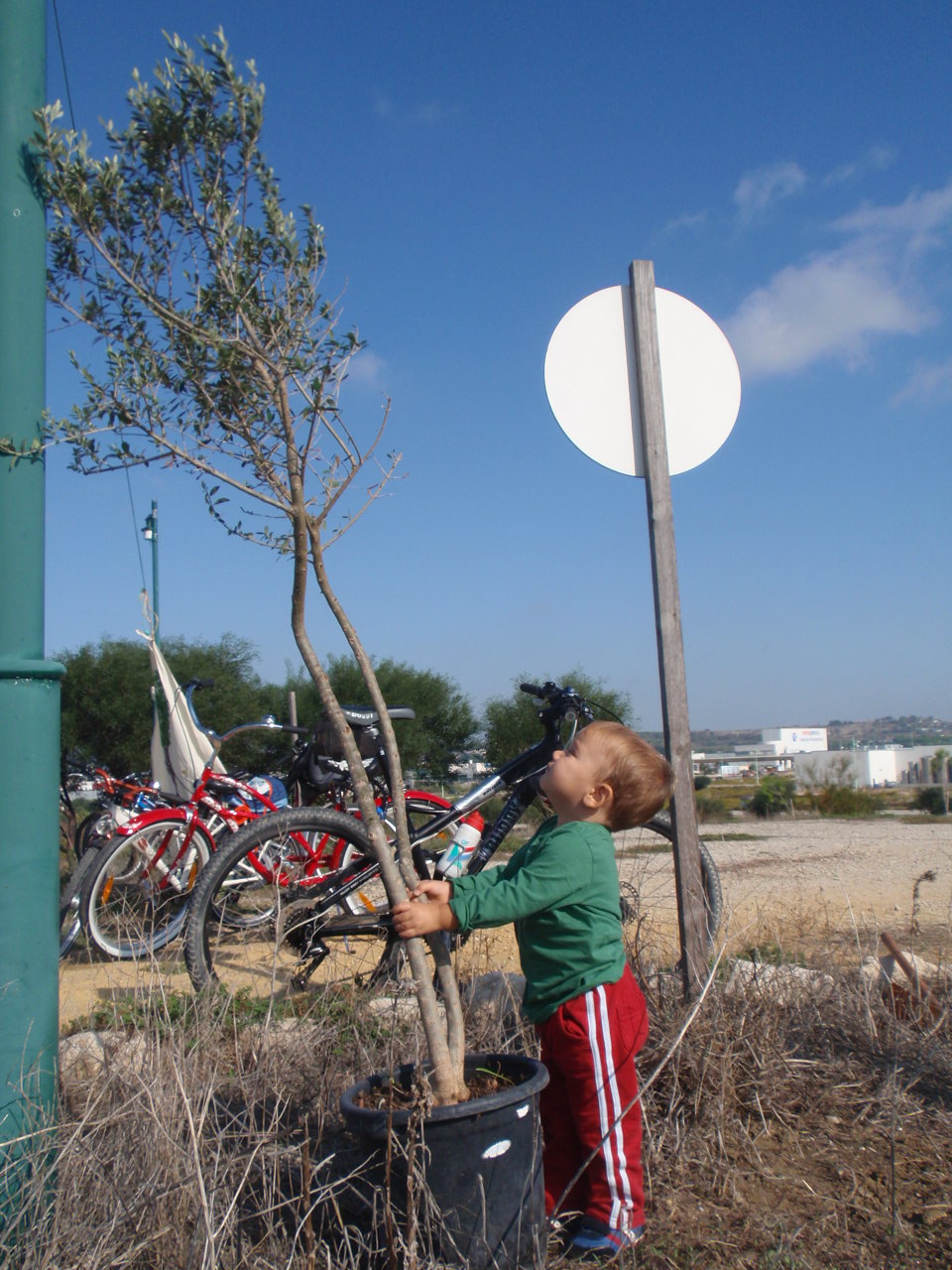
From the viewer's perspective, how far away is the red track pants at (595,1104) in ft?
7.18

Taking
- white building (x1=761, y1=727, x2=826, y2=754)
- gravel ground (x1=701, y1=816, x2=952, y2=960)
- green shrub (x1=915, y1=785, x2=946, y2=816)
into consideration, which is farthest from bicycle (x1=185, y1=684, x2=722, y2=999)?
white building (x1=761, y1=727, x2=826, y2=754)

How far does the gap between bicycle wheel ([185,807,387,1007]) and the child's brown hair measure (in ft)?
5.45

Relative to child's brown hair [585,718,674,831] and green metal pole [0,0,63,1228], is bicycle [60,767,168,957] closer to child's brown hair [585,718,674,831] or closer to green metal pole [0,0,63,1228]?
green metal pole [0,0,63,1228]

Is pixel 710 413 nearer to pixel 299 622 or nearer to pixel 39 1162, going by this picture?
pixel 299 622

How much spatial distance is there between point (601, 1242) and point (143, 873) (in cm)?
365

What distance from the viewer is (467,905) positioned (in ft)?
6.91

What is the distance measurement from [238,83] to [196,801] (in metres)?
3.81

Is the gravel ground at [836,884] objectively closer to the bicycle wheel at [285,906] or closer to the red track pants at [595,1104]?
the red track pants at [595,1104]

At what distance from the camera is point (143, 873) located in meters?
5.22

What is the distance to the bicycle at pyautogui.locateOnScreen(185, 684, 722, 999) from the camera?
3.98 meters

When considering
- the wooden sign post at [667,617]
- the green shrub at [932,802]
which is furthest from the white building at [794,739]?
the wooden sign post at [667,617]

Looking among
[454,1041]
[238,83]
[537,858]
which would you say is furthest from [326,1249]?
[238,83]

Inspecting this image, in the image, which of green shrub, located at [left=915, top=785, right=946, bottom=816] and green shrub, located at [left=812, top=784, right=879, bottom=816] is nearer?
green shrub, located at [left=812, top=784, right=879, bottom=816]

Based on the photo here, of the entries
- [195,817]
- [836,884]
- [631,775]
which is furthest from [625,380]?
[836,884]
